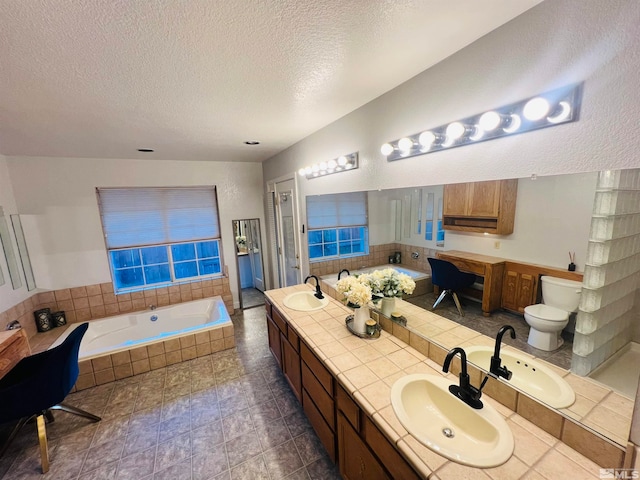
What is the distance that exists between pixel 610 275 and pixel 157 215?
173 inches

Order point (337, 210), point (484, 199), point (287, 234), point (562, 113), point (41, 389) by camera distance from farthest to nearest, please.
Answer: point (287, 234) < point (337, 210) < point (41, 389) < point (484, 199) < point (562, 113)

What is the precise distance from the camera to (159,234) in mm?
3705

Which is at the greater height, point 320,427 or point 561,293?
point 561,293

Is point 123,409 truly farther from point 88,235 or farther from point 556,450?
point 556,450

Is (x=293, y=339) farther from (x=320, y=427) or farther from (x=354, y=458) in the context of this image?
(x=354, y=458)

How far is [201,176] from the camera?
3.79 meters

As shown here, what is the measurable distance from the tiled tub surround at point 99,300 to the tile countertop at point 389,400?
237 centimetres

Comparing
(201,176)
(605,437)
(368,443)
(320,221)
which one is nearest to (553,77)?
(605,437)

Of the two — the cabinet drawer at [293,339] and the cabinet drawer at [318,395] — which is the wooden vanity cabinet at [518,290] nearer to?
the cabinet drawer at [318,395]

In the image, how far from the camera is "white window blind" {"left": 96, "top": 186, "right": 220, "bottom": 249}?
3.43m

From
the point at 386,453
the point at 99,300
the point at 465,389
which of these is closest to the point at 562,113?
the point at 465,389

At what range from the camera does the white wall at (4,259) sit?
8.35ft

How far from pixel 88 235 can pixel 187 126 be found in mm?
2414

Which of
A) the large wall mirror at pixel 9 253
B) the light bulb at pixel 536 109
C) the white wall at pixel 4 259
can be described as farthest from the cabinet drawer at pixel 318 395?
the large wall mirror at pixel 9 253
